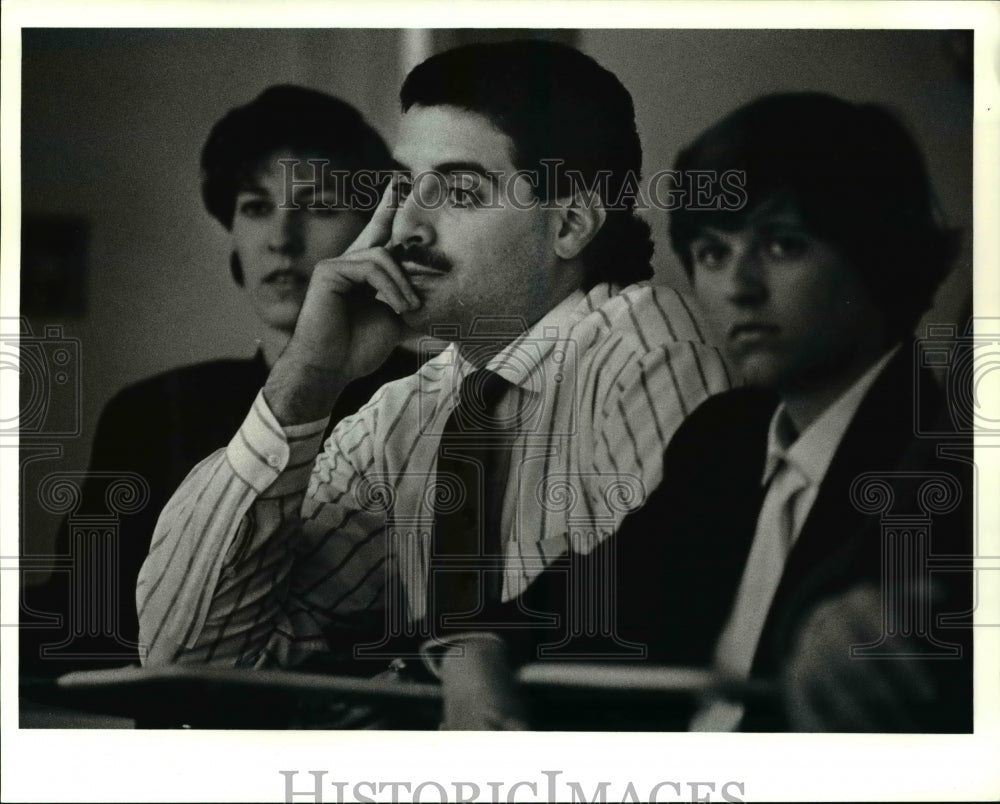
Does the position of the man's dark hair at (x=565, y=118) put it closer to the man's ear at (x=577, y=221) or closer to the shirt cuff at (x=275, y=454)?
the man's ear at (x=577, y=221)

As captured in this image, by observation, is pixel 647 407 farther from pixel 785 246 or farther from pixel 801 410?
pixel 785 246

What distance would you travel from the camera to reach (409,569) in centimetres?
322

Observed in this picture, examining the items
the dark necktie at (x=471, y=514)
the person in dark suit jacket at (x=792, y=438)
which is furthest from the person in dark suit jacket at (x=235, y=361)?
the person in dark suit jacket at (x=792, y=438)

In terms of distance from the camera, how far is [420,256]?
3.24 m

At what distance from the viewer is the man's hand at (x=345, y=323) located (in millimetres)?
3236

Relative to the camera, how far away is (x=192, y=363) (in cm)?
326

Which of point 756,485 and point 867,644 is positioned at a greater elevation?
point 756,485

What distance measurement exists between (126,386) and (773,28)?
2090mm

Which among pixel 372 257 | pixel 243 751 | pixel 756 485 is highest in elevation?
pixel 372 257

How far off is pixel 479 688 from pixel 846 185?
1.74 metres

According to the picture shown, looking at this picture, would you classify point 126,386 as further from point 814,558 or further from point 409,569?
point 814,558

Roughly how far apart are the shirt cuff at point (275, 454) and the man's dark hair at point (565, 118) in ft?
3.11

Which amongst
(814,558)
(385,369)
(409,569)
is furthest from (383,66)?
(814,558)

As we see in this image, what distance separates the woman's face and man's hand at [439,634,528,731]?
3.44 ft
